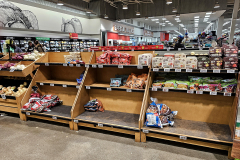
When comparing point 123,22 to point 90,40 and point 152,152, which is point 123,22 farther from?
point 152,152

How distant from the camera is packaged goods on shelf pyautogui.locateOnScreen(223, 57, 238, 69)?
2.47m

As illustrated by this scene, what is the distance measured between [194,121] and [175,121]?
349 mm

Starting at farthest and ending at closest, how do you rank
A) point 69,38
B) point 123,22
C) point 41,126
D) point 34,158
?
point 123,22
point 69,38
point 41,126
point 34,158

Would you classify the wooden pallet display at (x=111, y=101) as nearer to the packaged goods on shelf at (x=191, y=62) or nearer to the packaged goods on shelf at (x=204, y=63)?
the packaged goods on shelf at (x=191, y=62)

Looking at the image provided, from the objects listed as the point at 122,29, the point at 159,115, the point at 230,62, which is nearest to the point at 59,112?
the point at 159,115

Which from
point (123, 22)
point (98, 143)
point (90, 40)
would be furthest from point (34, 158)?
point (123, 22)

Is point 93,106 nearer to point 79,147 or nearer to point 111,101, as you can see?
point 111,101

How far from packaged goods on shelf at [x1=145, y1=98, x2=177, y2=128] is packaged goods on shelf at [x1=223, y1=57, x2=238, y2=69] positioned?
1103 mm

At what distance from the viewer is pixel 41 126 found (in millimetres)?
3570

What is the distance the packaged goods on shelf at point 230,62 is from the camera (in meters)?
2.47

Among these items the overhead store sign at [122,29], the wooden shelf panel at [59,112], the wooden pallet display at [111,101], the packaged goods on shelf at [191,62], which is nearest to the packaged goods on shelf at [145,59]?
the wooden pallet display at [111,101]

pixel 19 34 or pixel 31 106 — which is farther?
pixel 19 34

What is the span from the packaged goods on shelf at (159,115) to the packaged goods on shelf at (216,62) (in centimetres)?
99

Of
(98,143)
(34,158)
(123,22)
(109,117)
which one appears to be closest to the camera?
(34,158)
